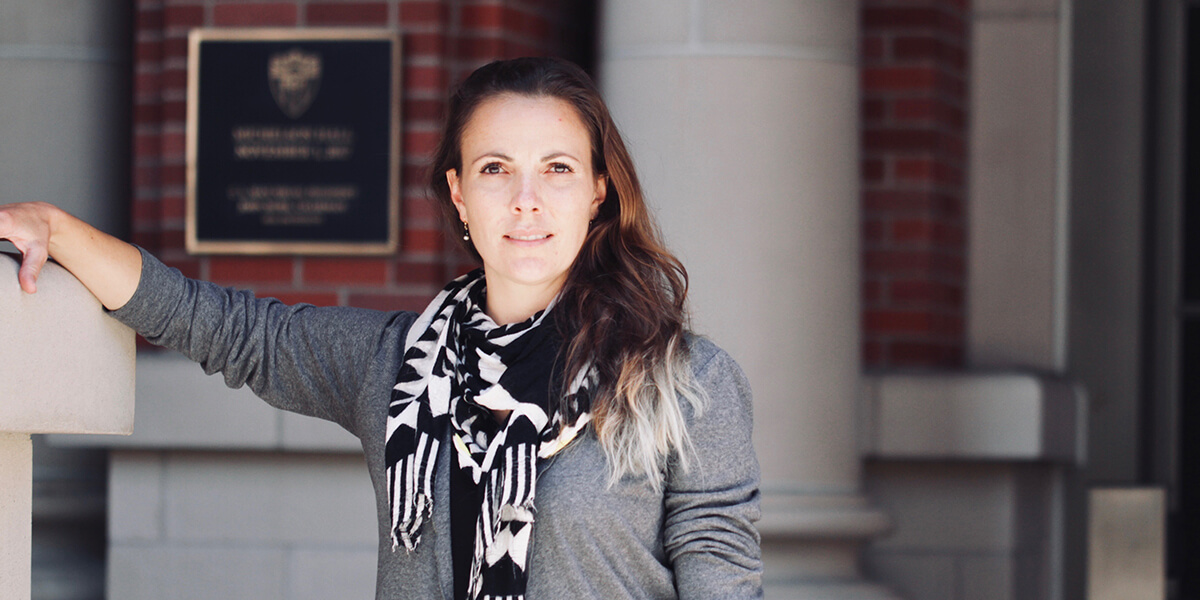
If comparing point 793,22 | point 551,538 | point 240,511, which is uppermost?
point 793,22

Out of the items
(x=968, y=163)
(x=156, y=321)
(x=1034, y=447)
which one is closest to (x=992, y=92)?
(x=968, y=163)

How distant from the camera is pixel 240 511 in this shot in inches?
147

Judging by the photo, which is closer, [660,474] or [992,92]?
[660,474]

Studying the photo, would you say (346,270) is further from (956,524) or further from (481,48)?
(956,524)

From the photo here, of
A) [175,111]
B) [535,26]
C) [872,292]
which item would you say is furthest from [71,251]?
[872,292]

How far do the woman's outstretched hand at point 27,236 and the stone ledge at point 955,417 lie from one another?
8.41ft

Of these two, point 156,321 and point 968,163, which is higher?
point 968,163

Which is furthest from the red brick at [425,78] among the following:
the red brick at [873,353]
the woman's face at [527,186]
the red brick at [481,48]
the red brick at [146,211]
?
the woman's face at [527,186]

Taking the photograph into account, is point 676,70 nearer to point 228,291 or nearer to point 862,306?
point 862,306

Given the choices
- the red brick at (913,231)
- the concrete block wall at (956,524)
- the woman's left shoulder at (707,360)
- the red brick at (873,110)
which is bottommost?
the concrete block wall at (956,524)

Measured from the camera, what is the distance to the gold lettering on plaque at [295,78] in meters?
3.71

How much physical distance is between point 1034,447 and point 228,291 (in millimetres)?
2558

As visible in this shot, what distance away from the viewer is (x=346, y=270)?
369 centimetres

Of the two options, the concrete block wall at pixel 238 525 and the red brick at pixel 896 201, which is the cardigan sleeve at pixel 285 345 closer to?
the concrete block wall at pixel 238 525
